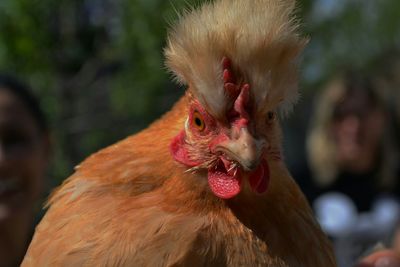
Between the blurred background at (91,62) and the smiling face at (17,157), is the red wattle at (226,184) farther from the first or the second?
the blurred background at (91,62)

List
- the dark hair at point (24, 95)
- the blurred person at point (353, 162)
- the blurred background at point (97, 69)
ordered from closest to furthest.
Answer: the dark hair at point (24, 95) < the blurred person at point (353, 162) < the blurred background at point (97, 69)

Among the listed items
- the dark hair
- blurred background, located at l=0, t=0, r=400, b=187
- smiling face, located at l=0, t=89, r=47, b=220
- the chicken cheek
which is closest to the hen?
the chicken cheek

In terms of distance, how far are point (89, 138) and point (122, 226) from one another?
4966 mm

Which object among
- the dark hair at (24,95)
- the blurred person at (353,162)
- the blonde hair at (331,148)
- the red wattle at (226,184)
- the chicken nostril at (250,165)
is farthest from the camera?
the blonde hair at (331,148)

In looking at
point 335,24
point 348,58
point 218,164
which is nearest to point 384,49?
point 348,58

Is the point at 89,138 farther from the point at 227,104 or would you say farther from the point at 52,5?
the point at 227,104

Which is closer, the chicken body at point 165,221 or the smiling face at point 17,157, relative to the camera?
the chicken body at point 165,221

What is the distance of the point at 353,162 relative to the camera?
3.96 m

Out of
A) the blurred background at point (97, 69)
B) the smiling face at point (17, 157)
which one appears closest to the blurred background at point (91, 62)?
the blurred background at point (97, 69)

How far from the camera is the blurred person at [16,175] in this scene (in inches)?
121

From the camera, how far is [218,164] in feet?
5.73

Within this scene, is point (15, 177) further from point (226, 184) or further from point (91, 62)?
point (91, 62)

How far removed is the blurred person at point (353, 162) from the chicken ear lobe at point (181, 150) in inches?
73.9

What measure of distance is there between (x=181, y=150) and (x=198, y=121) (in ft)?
0.30
